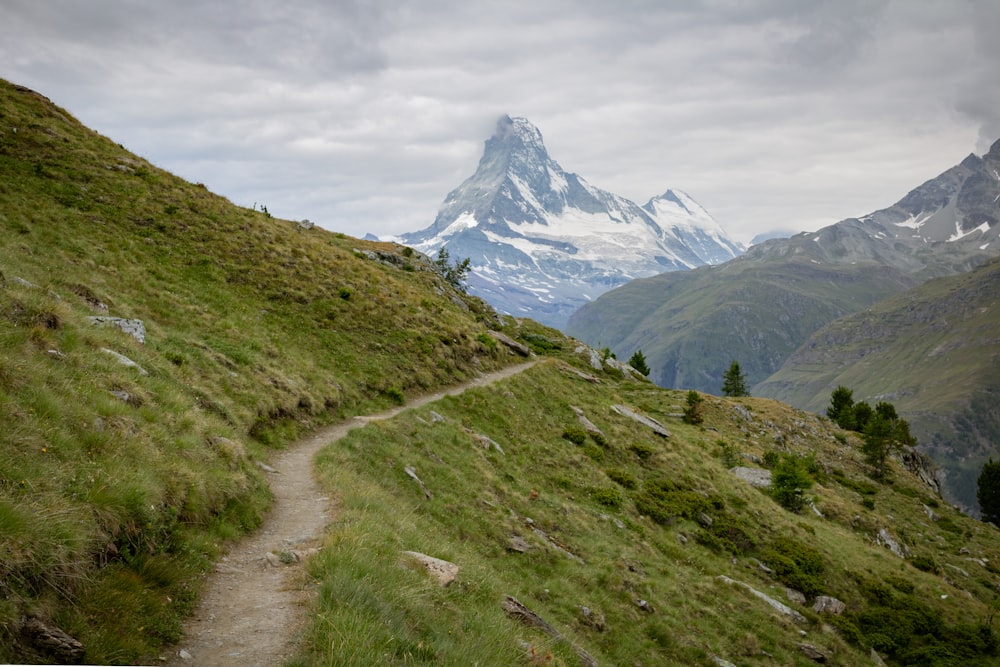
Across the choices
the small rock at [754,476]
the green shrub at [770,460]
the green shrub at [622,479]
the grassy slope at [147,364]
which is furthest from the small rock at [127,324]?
the green shrub at [770,460]

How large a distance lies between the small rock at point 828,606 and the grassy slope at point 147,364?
23.8 metres

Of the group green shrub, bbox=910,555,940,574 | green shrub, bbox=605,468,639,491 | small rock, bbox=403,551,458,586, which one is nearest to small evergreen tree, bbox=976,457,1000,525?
green shrub, bbox=910,555,940,574

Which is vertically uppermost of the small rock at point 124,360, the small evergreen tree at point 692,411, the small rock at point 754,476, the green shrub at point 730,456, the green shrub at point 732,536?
the small rock at point 124,360

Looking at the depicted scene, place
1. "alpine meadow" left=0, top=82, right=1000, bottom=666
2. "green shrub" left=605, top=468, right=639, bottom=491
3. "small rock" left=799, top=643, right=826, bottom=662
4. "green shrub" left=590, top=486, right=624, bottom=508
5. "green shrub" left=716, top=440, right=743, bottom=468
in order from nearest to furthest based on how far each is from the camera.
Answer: "alpine meadow" left=0, top=82, right=1000, bottom=666
"small rock" left=799, top=643, right=826, bottom=662
"green shrub" left=590, top=486, right=624, bottom=508
"green shrub" left=605, top=468, right=639, bottom=491
"green shrub" left=716, top=440, right=743, bottom=468

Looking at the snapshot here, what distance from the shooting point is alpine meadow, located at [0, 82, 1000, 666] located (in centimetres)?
830

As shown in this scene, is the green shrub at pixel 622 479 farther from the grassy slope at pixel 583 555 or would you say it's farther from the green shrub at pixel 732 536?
the green shrub at pixel 732 536

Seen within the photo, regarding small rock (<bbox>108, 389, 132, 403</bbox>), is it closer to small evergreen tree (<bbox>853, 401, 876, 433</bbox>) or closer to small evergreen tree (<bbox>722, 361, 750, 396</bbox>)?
small evergreen tree (<bbox>853, 401, 876, 433</bbox>)

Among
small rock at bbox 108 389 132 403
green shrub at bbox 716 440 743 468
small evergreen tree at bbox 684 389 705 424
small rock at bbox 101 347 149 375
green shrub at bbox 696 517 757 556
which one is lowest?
green shrub at bbox 696 517 757 556

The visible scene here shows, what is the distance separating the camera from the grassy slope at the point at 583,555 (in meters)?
9.71

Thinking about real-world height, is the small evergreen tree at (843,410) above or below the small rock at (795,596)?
above

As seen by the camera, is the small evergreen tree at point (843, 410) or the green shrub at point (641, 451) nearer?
the green shrub at point (641, 451)

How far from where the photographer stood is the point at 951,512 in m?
59.1

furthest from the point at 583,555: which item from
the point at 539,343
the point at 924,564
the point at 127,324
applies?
the point at 539,343

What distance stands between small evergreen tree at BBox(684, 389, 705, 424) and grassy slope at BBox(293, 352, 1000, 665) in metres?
8.00
